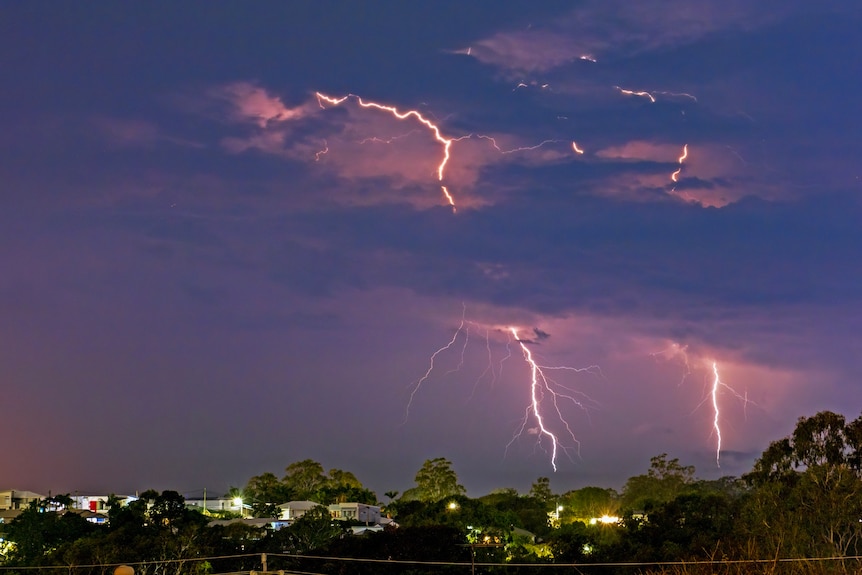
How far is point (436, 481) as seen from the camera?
63406 millimetres

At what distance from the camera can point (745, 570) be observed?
33.2 feet

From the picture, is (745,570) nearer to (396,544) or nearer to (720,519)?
(396,544)

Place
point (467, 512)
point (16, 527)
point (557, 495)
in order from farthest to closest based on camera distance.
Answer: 1. point (557, 495)
2. point (467, 512)
3. point (16, 527)

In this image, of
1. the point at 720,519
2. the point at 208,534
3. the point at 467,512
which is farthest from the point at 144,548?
the point at 720,519

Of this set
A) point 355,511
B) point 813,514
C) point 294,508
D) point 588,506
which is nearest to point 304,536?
point 813,514

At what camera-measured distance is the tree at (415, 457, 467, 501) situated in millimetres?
63062

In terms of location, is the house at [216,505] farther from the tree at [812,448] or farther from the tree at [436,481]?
the tree at [812,448]

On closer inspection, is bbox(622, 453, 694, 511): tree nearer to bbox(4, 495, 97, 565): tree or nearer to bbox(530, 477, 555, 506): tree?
bbox(530, 477, 555, 506): tree

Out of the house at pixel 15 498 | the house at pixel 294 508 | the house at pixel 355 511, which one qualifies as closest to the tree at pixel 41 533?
the house at pixel 294 508

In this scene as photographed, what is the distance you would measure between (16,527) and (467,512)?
17.6 meters

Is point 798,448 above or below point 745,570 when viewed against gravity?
above

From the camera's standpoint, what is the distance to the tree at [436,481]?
63.1 metres

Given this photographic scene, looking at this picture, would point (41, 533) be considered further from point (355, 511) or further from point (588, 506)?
point (588, 506)

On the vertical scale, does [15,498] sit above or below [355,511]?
above
